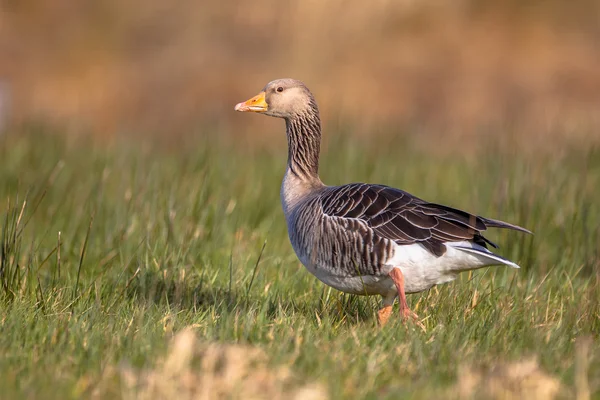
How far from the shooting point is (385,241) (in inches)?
219

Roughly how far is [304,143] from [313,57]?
12040 millimetres

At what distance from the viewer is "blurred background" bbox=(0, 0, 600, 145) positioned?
1819cm

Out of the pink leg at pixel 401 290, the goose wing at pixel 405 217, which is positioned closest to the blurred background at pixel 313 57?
the goose wing at pixel 405 217

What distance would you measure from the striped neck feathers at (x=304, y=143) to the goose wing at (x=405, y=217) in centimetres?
61

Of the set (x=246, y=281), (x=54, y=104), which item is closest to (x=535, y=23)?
(x=54, y=104)

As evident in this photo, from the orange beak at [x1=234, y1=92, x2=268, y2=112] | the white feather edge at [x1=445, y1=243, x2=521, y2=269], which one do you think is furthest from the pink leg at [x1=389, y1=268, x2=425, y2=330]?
the orange beak at [x1=234, y1=92, x2=268, y2=112]

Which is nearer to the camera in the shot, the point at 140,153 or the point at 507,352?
the point at 507,352

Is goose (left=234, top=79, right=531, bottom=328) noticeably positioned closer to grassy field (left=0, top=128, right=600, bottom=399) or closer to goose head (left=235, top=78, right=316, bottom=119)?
grassy field (left=0, top=128, right=600, bottom=399)

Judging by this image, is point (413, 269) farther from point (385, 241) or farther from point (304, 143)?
point (304, 143)

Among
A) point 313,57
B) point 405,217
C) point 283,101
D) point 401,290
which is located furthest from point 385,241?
point 313,57

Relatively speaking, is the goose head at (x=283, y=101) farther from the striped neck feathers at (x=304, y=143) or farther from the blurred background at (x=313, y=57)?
the blurred background at (x=313, y=57)

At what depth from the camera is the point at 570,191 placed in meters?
8.23

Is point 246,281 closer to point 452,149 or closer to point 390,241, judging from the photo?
point 390,241

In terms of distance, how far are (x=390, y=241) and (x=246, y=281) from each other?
1442mm
